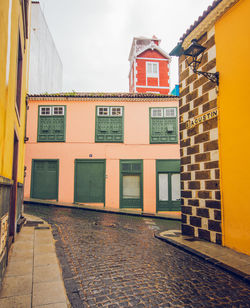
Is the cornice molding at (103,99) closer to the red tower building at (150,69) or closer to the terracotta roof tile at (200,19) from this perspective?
the terracotta roof tile at (200,19)

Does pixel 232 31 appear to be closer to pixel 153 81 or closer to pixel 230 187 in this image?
pixel 230 187

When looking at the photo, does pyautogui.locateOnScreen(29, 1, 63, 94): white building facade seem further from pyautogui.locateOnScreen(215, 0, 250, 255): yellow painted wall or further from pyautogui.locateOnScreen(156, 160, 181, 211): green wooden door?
pyautogui.locateOnScreen(215, 0, 250, 255): yellow painted wall

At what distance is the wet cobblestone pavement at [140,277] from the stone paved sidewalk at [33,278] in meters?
0.18

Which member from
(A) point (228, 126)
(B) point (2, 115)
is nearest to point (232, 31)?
(A) point (228, 126)

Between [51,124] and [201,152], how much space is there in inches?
441

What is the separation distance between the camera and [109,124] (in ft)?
52.0

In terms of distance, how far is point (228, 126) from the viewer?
20.0ft

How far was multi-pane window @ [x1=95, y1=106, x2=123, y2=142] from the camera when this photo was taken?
15.8 m

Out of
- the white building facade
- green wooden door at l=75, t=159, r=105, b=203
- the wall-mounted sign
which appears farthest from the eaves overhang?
the white building facade

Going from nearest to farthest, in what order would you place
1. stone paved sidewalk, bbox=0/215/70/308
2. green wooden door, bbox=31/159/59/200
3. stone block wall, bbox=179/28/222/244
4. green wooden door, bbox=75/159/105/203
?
stone paved sidewalk, bbox=0/215/70/308 < stone block wall, bbox=179/28/222/244 < green wooden door, bbox=75/159/105/203 < green wooden door, bbox=31/159/59/200

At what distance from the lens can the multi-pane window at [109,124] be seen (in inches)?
620

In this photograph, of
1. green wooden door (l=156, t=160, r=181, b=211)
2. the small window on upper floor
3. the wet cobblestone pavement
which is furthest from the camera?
the small window on upper floor

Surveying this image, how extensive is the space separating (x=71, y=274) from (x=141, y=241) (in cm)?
278

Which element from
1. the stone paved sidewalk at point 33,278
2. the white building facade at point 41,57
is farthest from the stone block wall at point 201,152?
the white building facade at point 41,57
